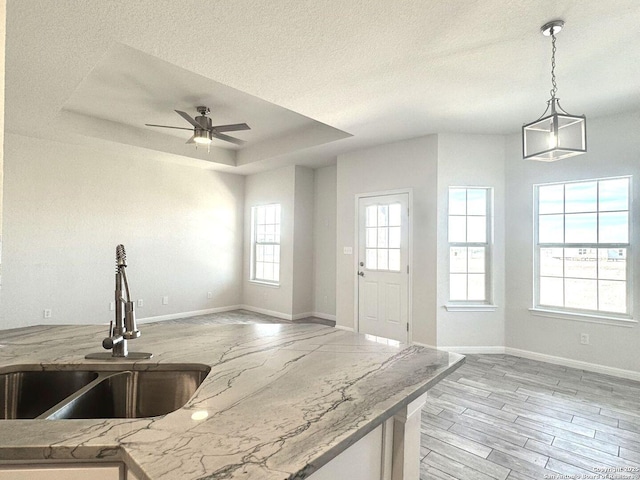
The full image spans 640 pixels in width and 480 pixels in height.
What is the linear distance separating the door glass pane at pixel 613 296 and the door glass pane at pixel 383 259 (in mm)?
2319

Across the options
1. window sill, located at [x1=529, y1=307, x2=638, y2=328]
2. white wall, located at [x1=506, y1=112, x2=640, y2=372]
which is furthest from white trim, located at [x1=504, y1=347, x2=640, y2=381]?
window sill, located at [x1=529, y1=307, x2=638, y2=328]

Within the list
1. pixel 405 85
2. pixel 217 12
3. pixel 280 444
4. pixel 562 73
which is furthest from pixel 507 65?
pixel 280 444

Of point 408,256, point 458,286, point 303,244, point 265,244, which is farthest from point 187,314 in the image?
point 458,286

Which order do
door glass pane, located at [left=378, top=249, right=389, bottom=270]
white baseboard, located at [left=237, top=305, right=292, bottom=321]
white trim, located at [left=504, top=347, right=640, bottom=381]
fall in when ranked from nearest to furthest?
white trim, located at [left=504, top=347, right=640, bottom=381] < door glass pane, located at [left=378, top=249, right=389, bottom=270] < white baseboard, located at [left=237, top=305, right=292, bottom=321]

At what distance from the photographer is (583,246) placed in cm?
369

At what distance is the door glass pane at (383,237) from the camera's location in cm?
462

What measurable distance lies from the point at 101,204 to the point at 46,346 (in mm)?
4211

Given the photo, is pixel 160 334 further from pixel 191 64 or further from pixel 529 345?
pixel 529 345

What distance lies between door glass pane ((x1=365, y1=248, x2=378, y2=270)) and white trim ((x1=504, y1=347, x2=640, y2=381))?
1908 mm

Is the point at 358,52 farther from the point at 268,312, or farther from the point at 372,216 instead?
the point at 268,312

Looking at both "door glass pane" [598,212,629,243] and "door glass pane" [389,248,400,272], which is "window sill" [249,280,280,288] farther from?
"door glass pane" [598,212,629,243]

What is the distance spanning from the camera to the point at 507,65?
8.64 ft

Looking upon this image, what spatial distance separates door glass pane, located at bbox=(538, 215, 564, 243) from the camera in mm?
3832

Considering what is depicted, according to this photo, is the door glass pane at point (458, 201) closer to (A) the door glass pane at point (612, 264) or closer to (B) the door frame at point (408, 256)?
(B) the door frame at point (408, 256)
